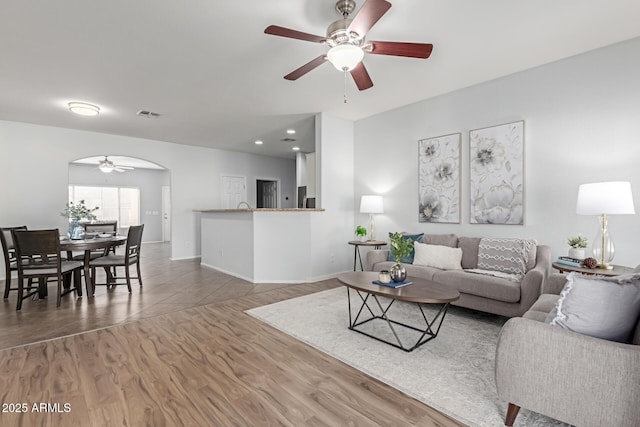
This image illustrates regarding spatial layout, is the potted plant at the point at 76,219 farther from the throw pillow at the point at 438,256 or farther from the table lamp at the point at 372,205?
the throw pillow at the point at 438,256

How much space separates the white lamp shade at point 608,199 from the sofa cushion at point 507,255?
758 millimetres

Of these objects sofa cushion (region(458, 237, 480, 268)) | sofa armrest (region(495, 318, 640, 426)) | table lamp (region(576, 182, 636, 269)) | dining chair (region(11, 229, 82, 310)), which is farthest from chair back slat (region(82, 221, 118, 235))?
table lamp (region(576, 182, 636, 269))

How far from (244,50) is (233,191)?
5484mm

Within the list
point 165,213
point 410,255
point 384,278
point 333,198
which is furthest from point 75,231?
point 165,213

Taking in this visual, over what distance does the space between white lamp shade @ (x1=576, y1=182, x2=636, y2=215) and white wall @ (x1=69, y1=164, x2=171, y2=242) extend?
1117 centimetres

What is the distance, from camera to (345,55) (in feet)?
7.13

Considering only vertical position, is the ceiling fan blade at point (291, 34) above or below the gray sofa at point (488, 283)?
above

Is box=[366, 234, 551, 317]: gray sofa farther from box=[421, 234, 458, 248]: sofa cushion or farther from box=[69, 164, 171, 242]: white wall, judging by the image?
box=[69, 164, 171, 242]: white wall

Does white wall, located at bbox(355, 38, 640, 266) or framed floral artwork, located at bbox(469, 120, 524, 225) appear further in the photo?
framed floral artwork, located at bbox(469, 120, 524, 225)

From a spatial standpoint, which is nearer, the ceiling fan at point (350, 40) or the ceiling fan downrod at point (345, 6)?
the ceiling fan at point (350, 40)

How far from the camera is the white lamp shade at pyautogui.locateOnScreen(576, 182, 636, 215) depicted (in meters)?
2.45

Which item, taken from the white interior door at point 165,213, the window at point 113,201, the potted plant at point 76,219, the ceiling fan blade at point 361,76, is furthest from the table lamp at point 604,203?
the window at point 113,201

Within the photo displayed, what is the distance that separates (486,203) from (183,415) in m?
3.77

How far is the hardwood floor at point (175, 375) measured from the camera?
1716mm
